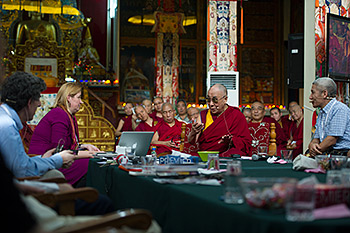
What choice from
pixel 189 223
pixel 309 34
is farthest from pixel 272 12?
pixel 189 223

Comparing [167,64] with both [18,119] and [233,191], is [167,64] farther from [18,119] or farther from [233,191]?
[233,191]

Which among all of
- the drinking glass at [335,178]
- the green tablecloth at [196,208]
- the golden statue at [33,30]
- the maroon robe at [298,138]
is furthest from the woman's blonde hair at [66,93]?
the golden statue at [33,30]

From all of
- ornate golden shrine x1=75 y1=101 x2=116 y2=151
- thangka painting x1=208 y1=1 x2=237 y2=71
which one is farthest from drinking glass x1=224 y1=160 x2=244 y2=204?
ornate golden shrine x1=75 y1=101 x2=116 y2=151

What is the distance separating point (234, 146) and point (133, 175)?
254 centimetres

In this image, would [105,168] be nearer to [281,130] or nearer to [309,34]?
[309,34]

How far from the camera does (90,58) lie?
14.3 metres

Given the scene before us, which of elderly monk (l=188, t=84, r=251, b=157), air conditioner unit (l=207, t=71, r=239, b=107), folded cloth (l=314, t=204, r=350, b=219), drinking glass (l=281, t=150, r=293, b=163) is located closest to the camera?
folded cloth (l=314, t=204, r=350, b=219)

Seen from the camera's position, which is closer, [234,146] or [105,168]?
[105,168]

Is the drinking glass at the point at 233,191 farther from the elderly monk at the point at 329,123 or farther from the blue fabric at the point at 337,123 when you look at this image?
the blue fabric at the point at 337,123

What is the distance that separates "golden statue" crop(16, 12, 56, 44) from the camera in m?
14.3

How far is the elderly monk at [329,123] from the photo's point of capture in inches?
A: 182

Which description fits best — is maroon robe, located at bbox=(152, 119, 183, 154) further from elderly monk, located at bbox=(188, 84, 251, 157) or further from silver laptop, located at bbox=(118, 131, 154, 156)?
silver laptop, located at bbox=(118, 131, 154, 156)

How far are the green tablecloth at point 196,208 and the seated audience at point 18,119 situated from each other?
56 cm

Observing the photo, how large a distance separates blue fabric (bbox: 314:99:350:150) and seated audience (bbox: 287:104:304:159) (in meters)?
2.48
